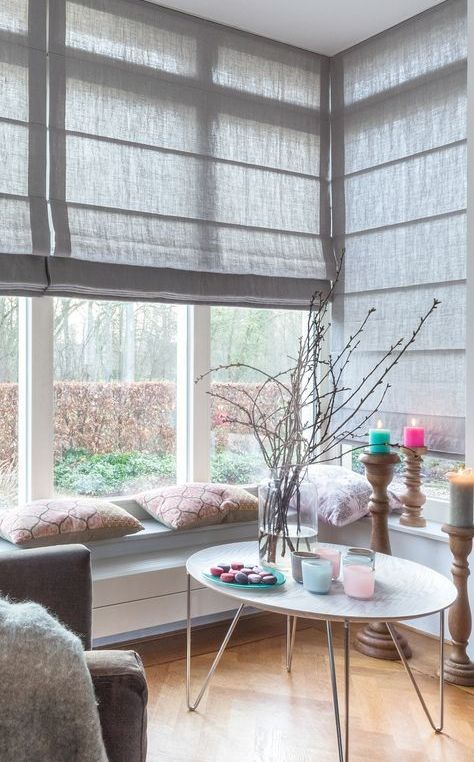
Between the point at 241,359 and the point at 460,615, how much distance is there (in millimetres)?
1421

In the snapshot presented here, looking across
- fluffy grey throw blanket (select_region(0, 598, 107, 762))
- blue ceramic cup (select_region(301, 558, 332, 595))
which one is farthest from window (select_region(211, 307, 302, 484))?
fluffy grey throw blanket (select_region(0, 598, 107, 762))

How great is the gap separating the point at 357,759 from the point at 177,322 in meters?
1.83

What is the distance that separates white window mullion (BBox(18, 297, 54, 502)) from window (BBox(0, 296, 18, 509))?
0.07ft

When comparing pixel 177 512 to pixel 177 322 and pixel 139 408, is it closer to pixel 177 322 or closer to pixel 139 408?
pixel 139 408

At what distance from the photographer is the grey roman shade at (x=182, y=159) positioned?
9.04 ft

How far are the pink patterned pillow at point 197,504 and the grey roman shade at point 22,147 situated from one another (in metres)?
0.95

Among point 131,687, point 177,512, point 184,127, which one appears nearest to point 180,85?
point 184,127

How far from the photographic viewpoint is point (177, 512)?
281cm

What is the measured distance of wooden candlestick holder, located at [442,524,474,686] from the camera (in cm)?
248

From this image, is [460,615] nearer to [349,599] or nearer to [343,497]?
[343,497]

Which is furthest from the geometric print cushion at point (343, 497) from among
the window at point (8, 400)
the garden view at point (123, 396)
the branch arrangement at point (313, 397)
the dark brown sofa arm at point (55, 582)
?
the dark brown sofa arm at point (55, 582)

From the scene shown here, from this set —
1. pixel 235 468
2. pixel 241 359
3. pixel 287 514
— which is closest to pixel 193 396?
pixel 241 359

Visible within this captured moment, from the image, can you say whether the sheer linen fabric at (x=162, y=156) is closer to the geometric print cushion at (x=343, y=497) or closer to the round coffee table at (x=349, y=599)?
the geometric print cushion at (x=343, y=497)

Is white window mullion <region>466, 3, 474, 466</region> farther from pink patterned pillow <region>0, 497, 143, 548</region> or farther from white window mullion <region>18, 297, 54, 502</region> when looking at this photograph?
white window mullion <region>18, 297, 54, 502</region>
